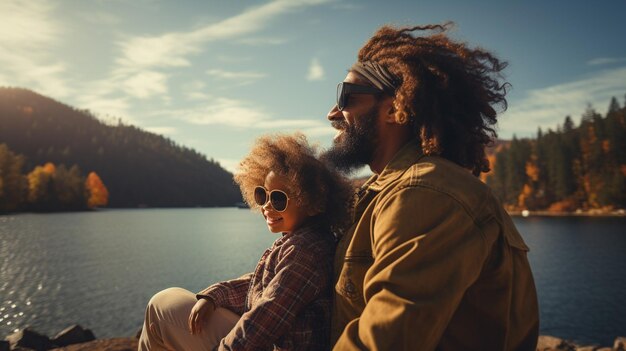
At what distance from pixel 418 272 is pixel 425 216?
0.26 m

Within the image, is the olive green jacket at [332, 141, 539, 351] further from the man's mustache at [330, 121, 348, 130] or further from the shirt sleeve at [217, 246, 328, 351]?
the man's mustache at [330, 121, 348, 130]

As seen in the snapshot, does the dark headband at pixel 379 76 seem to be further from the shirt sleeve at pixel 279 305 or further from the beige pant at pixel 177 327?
the beige pant at pixel 177 327

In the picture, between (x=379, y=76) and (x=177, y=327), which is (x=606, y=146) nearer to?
→ (x=379, y=76)

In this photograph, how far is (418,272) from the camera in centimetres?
195

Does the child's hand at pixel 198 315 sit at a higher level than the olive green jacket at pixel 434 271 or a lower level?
lower

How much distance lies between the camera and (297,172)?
3537 millimetres

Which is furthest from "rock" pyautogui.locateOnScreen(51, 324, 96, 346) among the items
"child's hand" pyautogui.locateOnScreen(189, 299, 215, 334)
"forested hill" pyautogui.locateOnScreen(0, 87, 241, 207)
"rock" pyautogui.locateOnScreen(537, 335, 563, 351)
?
"forested hill" pyautogui.locateOnScreen(0, 87, 241, 207)

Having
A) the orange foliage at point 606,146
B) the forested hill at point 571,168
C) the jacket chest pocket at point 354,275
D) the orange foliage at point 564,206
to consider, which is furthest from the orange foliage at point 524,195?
the jacket chest pocket at point 354,275

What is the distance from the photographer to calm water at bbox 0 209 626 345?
19250 millimetres

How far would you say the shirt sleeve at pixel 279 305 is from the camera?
9.49ft

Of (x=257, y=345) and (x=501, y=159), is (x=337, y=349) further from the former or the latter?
(x=501, y=159)

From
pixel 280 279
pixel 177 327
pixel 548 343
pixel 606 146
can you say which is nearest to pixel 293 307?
pixel 280 279

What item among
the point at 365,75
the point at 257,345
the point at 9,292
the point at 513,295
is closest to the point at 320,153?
the point at 365,75

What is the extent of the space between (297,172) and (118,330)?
16465 mm
